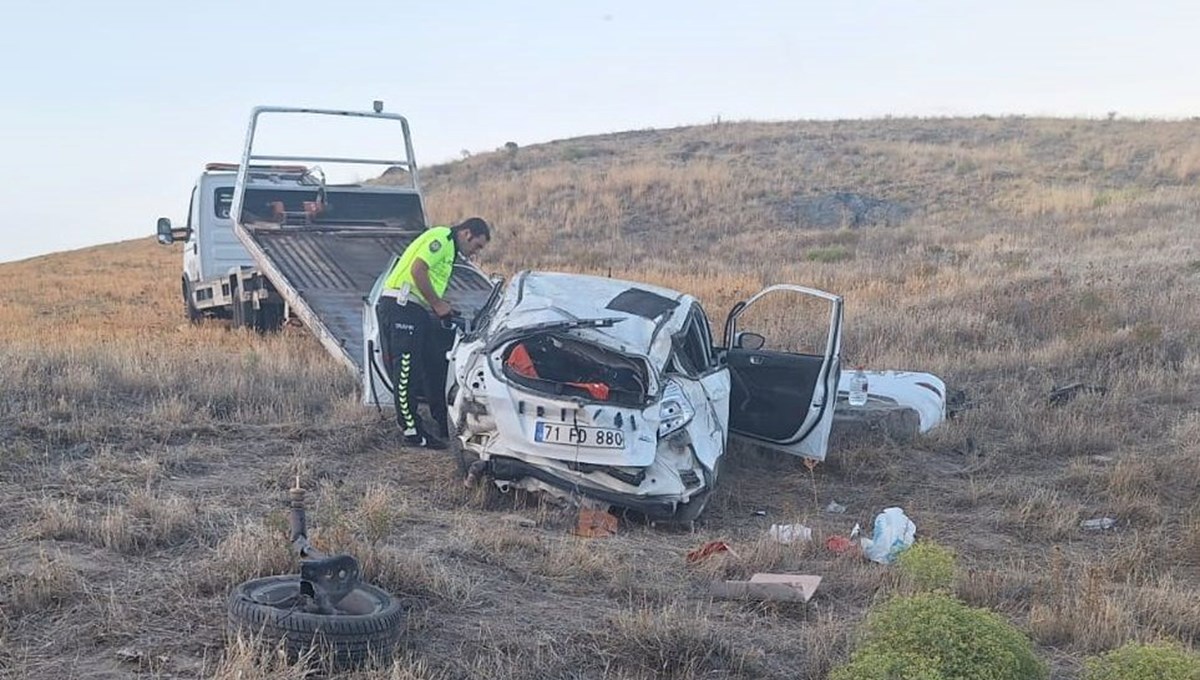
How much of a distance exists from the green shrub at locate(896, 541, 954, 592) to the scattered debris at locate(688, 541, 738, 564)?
0.93 meters

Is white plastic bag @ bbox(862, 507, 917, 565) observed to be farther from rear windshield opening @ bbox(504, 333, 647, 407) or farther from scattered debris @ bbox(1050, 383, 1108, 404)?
scattered debris @ bbox(1050, 383, 1108, 404)

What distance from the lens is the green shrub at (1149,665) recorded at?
374 centimetres

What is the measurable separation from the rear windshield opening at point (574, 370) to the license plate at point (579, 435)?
162 mm

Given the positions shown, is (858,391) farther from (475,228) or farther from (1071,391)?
(475,228)

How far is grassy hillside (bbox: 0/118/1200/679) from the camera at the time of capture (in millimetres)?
4547

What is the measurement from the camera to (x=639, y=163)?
34.0m

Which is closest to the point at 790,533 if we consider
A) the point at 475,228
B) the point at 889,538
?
the point at 889,538

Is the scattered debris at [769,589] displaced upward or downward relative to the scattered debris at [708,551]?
upward

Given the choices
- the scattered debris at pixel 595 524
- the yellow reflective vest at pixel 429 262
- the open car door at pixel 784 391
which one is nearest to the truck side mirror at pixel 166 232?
the yellow reflective vest at pixel 429 262

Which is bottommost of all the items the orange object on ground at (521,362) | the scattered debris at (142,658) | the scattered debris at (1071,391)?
the scattered debris at (1071,391)

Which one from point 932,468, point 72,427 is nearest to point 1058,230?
point 932,468

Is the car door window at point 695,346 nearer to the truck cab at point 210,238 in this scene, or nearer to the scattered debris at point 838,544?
the scattered debris at point 838,544

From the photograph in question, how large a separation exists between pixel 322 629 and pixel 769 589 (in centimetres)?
205

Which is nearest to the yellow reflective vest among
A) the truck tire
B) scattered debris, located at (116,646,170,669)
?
the truck tire
